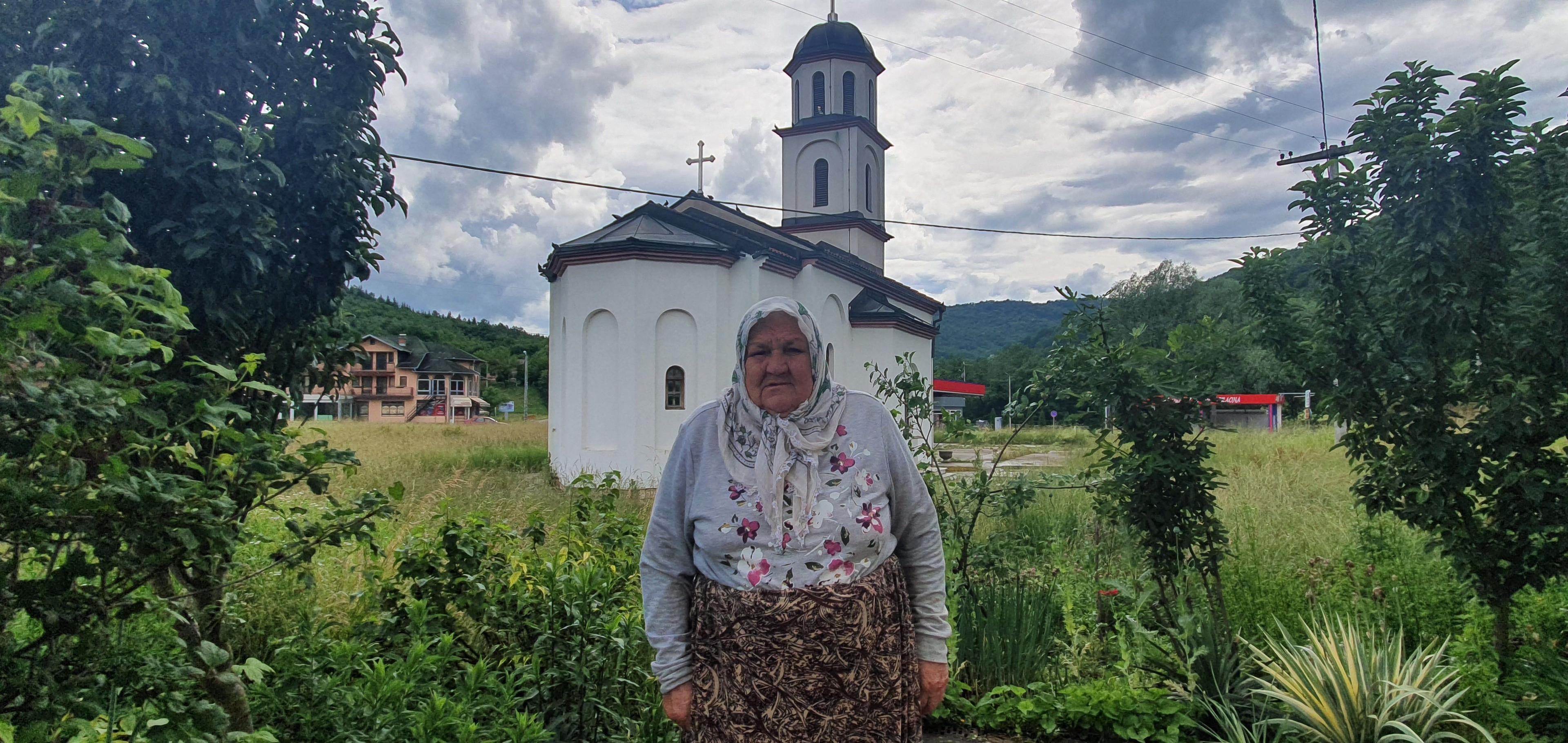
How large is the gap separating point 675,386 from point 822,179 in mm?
11881

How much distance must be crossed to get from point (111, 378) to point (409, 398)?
82946 millimetres

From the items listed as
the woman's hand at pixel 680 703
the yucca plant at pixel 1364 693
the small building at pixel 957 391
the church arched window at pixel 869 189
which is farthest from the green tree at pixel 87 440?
the small building at pixel 957 391

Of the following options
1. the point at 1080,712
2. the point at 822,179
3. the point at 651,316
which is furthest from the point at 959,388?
the point at 1080,712

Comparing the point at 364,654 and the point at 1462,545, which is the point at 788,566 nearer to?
the point at 364,654

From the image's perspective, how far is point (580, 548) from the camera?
371 centimetres

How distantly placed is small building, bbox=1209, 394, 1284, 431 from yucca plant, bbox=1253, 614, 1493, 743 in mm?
1035

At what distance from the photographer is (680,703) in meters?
2.24

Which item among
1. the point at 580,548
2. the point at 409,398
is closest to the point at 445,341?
the point at 409,398

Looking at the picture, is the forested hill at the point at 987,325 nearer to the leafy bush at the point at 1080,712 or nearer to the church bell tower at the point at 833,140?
the church bell tower at the point at 833,140

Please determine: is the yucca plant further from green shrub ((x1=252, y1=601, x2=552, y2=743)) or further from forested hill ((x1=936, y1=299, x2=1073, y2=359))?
forested hill ((x1=936, y1=299, x2=1073, y2=359))

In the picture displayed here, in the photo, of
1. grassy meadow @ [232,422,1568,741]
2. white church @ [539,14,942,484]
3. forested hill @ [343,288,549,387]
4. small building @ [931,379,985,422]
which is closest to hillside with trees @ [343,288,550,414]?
forested hill @ [343,288,549,387]

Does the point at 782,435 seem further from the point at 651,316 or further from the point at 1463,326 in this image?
the point at 651,316

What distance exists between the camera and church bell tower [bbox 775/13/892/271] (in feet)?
83.7

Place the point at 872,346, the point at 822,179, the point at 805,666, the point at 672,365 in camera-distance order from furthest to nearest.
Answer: the point at 822,179, the point at 872,346, the point at 672,365, the point at 805,666
